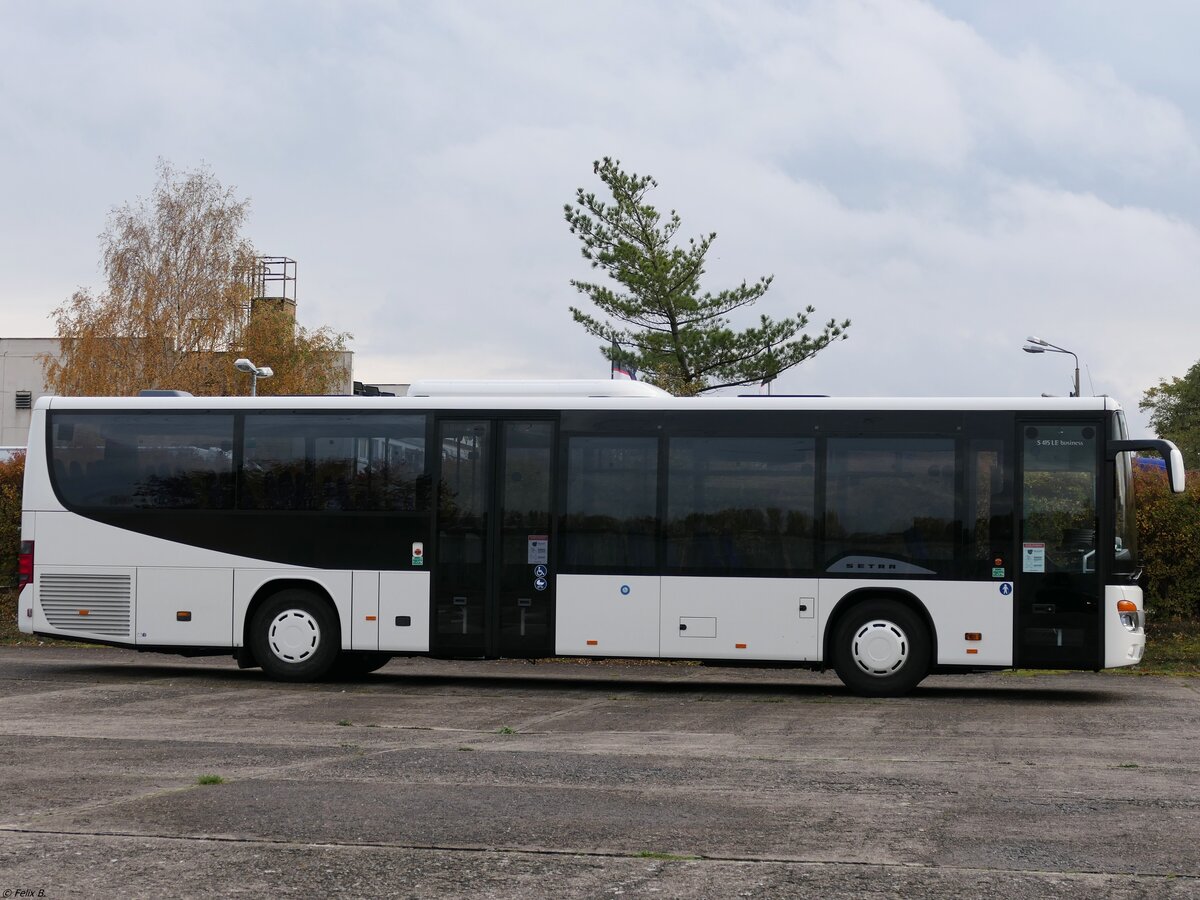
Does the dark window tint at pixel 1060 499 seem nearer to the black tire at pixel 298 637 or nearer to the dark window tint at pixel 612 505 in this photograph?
the dark window tint at pixel 612 505

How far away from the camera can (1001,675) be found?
1877 centimetres

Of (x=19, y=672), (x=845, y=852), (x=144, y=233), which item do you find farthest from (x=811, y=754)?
(x=144, y=233)

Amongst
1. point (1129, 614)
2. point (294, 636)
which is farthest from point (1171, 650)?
point (294, 636)

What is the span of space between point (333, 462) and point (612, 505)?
120 inches

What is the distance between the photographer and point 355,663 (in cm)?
1720

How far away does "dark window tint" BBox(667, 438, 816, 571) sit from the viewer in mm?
15141

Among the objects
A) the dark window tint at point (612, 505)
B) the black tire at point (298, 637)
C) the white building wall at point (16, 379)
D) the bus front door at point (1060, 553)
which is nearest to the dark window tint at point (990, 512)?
the bus front door at point (1060, 553)

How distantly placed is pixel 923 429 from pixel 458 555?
16.1 feet

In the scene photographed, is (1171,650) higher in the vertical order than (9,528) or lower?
lower

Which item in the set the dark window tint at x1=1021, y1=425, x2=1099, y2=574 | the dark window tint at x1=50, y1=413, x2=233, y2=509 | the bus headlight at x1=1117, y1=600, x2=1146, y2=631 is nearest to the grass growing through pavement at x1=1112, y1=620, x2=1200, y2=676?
the bus headlight at x1=1117, y1=600, x2=1146, y2=631

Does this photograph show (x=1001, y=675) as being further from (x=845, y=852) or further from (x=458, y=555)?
(x=845, y=852)

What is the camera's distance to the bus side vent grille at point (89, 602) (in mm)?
16484

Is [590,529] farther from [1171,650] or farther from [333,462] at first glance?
[1171,650]

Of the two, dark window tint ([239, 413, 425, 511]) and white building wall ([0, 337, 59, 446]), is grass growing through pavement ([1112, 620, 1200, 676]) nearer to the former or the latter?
dark window tint ([239, 413, 425, 511])
